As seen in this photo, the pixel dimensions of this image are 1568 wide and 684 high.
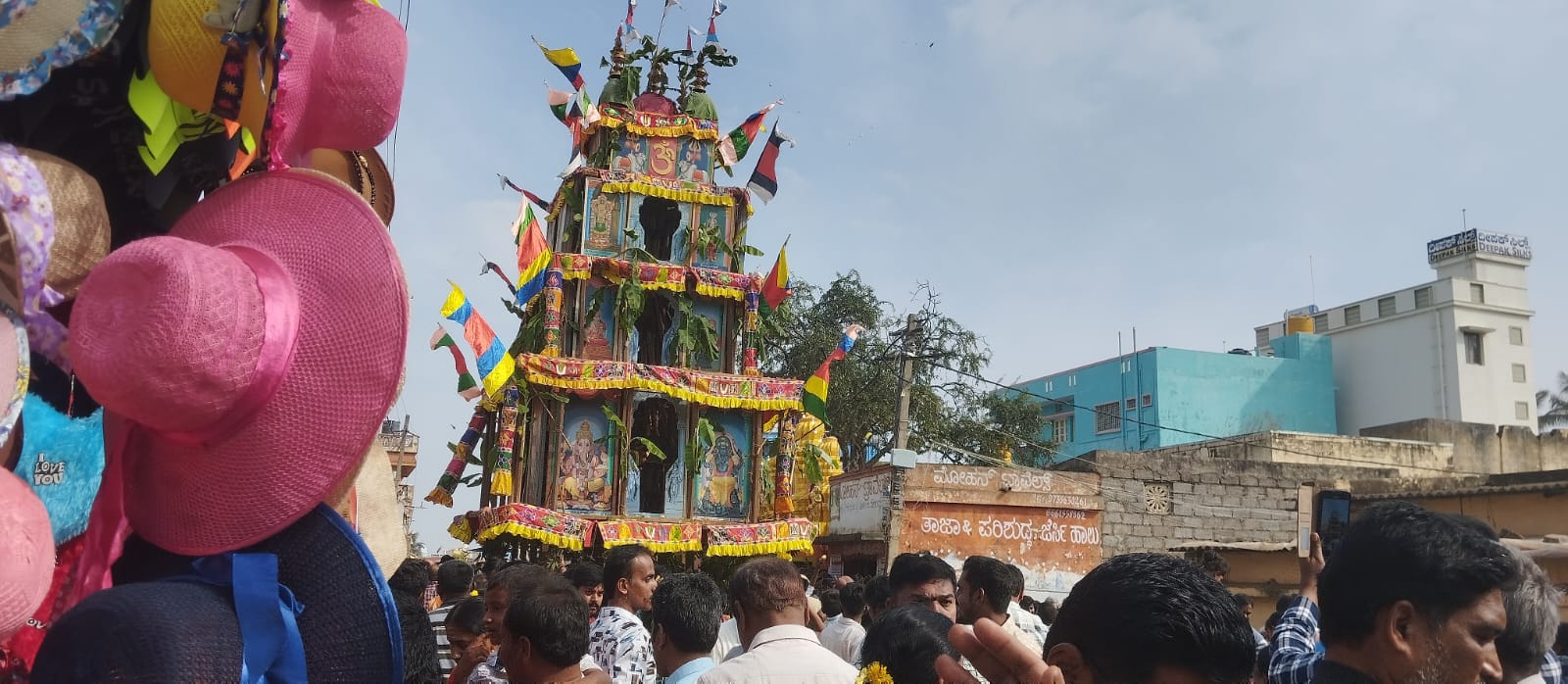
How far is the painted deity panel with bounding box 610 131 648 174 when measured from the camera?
1811 cm

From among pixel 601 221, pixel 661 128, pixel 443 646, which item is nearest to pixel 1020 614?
pixel 443 646

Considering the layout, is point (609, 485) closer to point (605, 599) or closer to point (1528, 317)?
point (605, 599)

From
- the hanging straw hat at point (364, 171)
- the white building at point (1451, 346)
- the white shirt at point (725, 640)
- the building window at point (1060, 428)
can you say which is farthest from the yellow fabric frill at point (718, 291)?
the white building at point (1451, 346)

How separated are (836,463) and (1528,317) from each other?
73.4 feet

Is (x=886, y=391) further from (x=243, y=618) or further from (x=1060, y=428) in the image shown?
(x=243, y=618)

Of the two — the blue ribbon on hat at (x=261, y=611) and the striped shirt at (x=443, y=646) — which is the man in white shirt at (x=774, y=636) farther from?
the striped shirt at (x=443, y=646)

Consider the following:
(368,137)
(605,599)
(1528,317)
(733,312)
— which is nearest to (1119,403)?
(1528,317)

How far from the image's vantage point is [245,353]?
1761 millimetres

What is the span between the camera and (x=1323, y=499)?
3.40 metres

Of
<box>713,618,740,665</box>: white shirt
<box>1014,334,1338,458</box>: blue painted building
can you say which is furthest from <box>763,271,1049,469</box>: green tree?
<box>713,618,740,665</box>: white shirt

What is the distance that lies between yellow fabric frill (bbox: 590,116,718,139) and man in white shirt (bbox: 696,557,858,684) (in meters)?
14.9

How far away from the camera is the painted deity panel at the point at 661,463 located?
1744 cm

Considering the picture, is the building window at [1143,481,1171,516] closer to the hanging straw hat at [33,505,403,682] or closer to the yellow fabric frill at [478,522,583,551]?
the yellow fabric frill at [478,522,583,551]

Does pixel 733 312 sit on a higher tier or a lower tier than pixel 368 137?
higher
